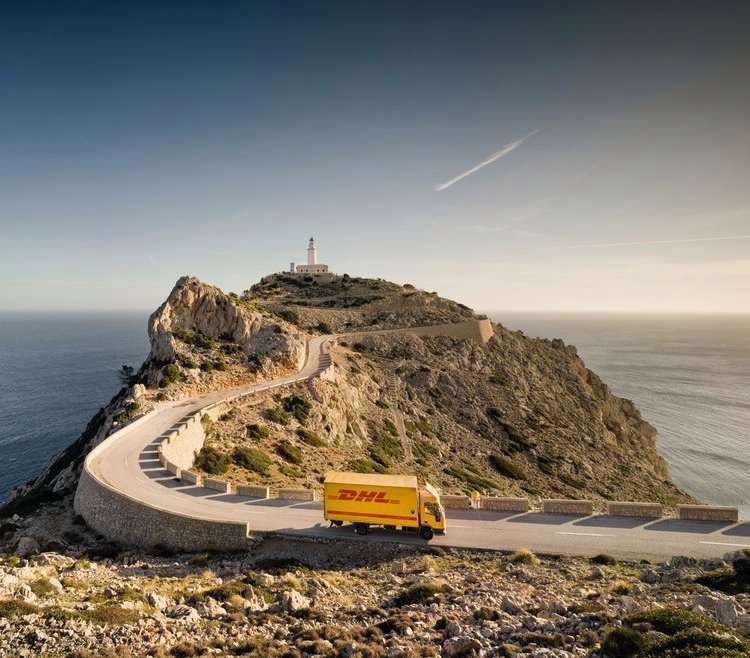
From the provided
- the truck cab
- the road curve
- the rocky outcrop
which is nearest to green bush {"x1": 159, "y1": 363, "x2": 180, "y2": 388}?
the rocky outcrop

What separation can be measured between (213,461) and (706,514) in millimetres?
29419

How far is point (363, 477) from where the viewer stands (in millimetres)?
19938

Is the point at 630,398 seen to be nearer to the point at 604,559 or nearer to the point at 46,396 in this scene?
the point at 604,559

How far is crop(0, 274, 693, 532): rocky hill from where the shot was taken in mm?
34781

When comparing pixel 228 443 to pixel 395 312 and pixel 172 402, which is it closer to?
pixel 172 402

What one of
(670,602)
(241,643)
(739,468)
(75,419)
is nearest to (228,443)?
(241,643)

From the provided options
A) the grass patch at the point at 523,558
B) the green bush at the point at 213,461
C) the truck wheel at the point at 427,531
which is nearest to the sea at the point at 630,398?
the green bush at the point at 213,461

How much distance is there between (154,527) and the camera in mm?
19766

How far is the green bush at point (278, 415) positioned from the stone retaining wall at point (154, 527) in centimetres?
1618

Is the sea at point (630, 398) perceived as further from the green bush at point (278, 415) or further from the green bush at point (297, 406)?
the green bush at point (297, 406)

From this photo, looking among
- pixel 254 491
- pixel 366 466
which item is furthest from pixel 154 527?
pixel 366 466

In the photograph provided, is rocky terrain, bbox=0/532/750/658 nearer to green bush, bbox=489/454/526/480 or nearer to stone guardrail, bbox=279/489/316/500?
stone guardrail, bbox=279/489/316/500

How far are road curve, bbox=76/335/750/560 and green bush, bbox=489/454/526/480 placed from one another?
28.3 m

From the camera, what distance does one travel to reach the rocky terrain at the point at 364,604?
1057cm
